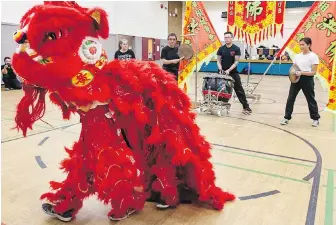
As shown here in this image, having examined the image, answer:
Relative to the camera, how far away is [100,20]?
5.67 ft

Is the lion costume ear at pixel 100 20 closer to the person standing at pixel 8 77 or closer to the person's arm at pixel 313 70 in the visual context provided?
the person's arm at pixel 313 70

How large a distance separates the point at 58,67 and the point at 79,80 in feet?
0.43

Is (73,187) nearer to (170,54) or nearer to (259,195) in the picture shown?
(259,195)

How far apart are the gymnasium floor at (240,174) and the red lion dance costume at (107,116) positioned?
0.46ft

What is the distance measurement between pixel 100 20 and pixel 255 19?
6239mm

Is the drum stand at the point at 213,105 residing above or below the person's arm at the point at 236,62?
below

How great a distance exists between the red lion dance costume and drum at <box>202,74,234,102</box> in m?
3.31

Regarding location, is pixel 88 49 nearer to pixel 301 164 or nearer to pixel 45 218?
pixel 45 218

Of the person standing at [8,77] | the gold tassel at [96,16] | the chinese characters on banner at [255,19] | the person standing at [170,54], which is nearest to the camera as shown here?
the gold tassel at [96,16]

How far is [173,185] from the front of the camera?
221 cm

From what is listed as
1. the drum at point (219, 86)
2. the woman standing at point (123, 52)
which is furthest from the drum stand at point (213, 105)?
the woman standing at point (123, 52)

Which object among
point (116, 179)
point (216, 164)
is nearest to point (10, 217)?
point (116, 179)

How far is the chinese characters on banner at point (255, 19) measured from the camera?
711 centimetres

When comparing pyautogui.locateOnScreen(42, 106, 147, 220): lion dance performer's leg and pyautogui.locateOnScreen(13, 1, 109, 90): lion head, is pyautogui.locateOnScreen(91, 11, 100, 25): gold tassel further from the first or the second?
pyautogui.locateOnScreen(42, 106, 147, 220): lion dance performer's leg
